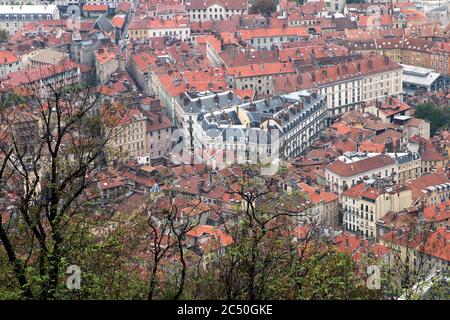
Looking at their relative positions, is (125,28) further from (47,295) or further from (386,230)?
(47,295)

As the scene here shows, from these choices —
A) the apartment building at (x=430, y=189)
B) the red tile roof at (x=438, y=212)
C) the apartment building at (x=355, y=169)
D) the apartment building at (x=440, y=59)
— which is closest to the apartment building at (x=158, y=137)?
the apartment building at (x=355, y=169)

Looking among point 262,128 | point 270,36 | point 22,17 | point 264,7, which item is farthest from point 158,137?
point 22,17

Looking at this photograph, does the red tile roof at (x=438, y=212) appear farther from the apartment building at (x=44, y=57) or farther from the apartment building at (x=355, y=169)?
the apartment building at (x=44, y=57)

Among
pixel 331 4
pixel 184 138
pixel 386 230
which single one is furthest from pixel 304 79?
pixel 331 4

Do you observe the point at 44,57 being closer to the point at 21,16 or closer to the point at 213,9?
the point at 21,16

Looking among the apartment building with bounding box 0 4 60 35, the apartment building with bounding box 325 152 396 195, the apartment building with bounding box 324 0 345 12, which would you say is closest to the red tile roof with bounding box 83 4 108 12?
the apartment building with bounding box 0 4 60 35
